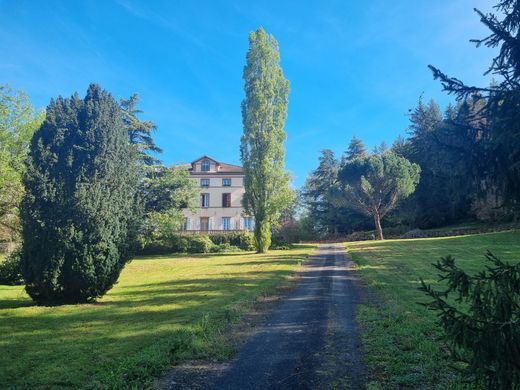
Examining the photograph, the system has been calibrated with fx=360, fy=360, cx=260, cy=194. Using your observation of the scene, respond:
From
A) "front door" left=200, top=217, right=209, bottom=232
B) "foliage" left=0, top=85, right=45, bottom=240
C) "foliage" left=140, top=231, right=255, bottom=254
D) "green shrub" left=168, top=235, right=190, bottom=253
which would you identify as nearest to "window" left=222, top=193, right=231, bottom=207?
"front door" left=200, top=217, right=209, bottom=232

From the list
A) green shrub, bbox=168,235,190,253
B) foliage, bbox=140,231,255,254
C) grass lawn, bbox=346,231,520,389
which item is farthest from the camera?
green shrub, bbox=168,235,190,253

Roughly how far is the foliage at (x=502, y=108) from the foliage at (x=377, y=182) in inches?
1441

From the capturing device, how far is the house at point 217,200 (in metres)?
51.0

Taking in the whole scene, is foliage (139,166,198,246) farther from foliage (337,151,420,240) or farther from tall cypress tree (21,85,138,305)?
foliage (337,151,420,240)

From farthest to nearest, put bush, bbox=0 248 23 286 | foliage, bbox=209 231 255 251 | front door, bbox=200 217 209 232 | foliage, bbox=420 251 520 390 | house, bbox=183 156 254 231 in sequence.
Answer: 1. front door, bbox=200 217 209 232
2. house, bbox=183 156 254 231
3. foliage, bbox=209 231 255 251
4. bush, bbox=0 248 23 286
5. foliage, bbox=420 251 520 390

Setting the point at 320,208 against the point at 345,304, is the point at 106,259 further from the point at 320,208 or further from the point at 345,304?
the point at 320,208

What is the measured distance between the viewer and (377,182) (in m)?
Answer: 41.4

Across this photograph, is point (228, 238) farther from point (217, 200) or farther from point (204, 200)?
point (204, 200)

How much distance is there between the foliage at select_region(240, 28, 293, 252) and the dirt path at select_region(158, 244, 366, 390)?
63.9 feet

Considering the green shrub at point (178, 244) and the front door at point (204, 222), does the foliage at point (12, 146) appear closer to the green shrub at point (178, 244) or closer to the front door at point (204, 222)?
the green shrub at point (178, 244)

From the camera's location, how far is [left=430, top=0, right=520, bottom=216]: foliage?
3.74 meters

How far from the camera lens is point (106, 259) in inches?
403

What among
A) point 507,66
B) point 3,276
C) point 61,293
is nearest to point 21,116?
point 3,276

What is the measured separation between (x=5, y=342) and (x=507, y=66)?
8.99 metres
